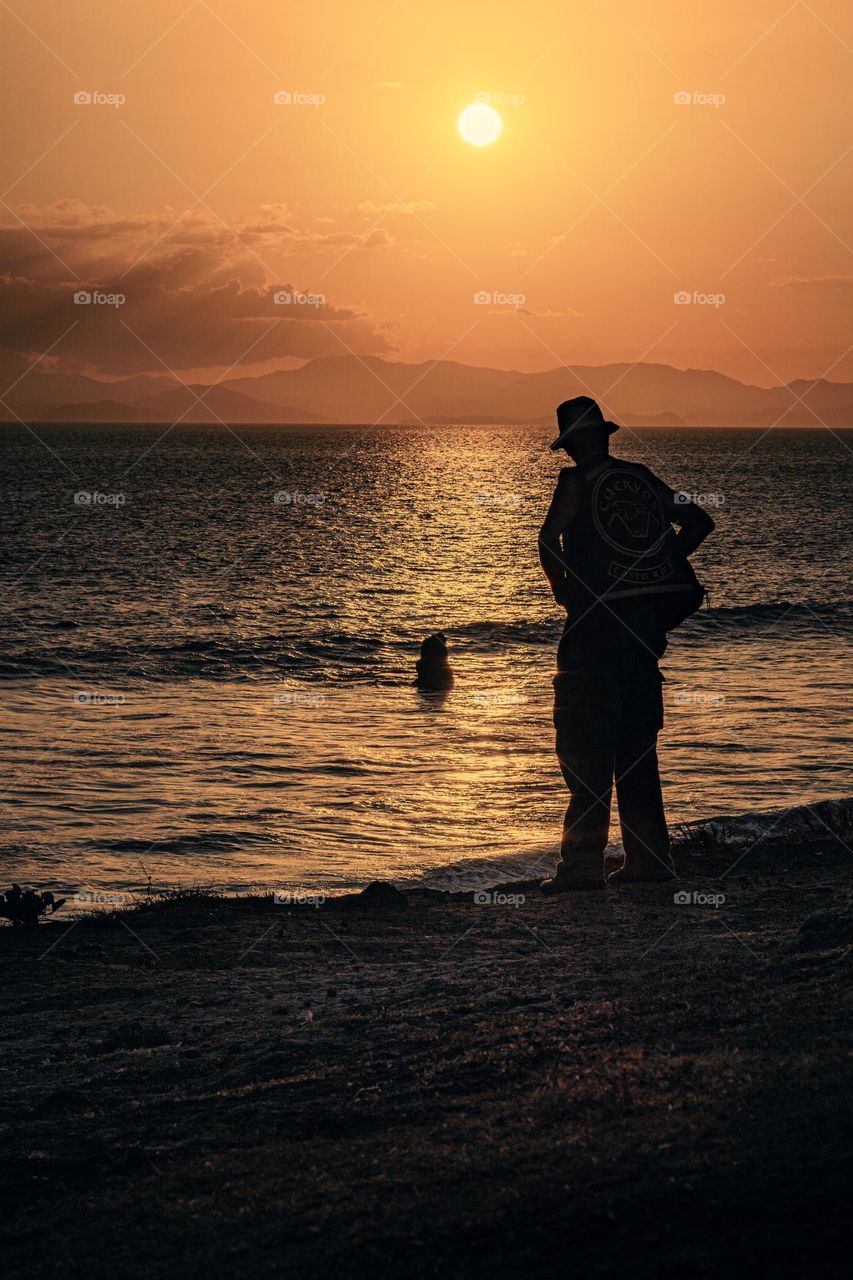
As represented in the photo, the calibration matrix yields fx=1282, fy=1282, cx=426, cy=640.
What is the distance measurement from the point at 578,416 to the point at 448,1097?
13.3ft

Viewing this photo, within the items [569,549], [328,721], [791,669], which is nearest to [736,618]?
[791,669]

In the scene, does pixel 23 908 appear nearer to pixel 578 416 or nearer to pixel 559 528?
pixel 559 528

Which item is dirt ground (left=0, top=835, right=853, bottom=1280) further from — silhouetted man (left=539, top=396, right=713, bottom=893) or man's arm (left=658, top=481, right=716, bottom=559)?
man's arm (left=658, top=481, right=716, bottom=559)

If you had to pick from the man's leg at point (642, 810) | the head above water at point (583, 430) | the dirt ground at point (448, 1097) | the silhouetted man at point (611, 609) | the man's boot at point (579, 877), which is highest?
the head above water at point (583, 430)

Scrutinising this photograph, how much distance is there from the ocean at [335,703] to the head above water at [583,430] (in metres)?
3.35

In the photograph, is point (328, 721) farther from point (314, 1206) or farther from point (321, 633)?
point (314, 1206)

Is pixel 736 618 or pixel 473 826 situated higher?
pixel 736 618

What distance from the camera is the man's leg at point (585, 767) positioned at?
22.5ft

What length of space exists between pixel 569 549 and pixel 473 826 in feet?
15.2

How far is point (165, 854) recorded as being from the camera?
33.6 feet

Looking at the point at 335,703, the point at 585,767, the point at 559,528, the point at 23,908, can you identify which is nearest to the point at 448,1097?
the point at 585,767

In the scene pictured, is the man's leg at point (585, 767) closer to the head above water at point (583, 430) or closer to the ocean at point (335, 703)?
the head above water at point (583, 430)

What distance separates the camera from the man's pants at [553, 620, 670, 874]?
6844 mm

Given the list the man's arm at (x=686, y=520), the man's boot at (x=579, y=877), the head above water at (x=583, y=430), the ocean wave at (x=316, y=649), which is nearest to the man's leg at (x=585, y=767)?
the man's boot at (x=579, y=877)
